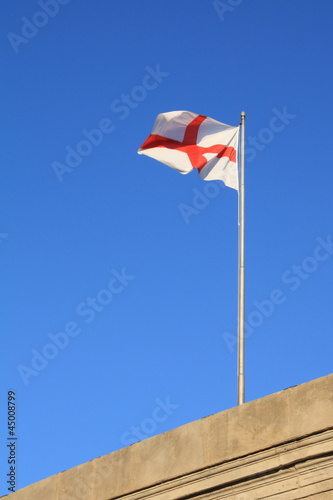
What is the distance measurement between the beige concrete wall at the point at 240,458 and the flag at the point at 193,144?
17.4 feet

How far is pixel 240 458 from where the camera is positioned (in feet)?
30.9

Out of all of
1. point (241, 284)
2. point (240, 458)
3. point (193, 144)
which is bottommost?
point (240, 458)

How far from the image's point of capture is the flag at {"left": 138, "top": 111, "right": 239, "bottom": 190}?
1441 cm

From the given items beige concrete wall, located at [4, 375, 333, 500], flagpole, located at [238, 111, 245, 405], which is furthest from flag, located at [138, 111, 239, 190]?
beige concrete wall, located at [4, 375, 333, 500]

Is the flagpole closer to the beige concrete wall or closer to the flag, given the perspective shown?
the flag

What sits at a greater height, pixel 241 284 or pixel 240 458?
pixel 241 284

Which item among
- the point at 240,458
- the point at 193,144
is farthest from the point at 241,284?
the point at 240,458

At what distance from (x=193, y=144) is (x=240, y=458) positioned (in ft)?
21.1

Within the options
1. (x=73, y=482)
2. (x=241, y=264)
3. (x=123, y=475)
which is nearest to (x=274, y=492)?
(x=123, y=475)

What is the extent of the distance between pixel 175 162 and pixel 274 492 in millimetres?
6629

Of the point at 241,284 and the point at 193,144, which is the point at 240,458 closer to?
the point at 241,284

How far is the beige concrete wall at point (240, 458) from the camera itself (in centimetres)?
886

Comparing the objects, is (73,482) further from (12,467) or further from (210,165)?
(12,467)

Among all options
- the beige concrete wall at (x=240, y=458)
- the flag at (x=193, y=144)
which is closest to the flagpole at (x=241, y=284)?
the flag at (x=193, y=144)
